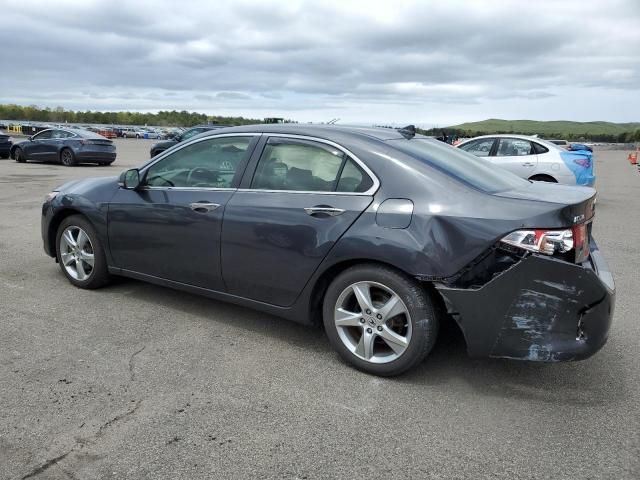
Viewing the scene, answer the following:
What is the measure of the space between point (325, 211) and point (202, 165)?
1.34 m

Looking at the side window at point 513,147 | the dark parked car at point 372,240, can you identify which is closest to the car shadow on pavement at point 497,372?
the dark parked car at point 372,240

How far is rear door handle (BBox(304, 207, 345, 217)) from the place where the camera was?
363cm

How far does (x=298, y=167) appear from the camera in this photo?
157 inches

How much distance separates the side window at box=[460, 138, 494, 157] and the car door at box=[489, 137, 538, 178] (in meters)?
0.20

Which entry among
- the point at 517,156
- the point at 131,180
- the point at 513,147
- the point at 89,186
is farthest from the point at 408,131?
the point at 513,147

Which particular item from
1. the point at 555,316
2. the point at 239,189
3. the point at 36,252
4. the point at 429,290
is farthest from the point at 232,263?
the point at 36,252

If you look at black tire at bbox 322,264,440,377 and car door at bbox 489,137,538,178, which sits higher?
car door at bbox 489,137,538,178

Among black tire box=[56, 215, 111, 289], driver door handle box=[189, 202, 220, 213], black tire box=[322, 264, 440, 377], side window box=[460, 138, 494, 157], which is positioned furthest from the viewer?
side window box=[460, 138, 494, 157]

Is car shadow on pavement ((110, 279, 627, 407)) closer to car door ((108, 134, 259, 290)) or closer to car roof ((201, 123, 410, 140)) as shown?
car door ((108, 134, 259, 290))

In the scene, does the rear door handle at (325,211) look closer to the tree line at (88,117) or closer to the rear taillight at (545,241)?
the rear taillight at (545,241)

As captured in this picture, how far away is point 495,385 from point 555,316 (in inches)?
26.1

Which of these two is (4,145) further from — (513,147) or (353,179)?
(353,179)

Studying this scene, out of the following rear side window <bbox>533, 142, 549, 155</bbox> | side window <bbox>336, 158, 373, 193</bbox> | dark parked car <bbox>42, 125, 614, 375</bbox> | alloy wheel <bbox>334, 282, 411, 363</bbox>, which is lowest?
alloy wheel <bbox>334, 282, 411, 363</bbox>

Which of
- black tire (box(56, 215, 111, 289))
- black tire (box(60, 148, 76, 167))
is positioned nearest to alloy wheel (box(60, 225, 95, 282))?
black tire (box(56, 215, 111, 289))
